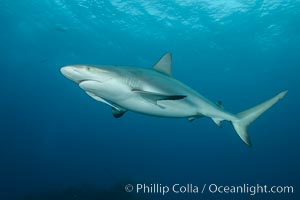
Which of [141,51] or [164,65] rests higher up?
[141,51]

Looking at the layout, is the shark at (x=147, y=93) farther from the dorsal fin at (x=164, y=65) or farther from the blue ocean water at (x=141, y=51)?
the blue ocean water at (x=141, y=51)

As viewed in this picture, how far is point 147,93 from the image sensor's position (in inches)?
169

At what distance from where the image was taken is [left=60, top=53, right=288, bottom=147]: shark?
156 inches

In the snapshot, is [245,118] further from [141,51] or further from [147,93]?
[141,51]

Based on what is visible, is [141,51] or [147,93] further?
[141,51]

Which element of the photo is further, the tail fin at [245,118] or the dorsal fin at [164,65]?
the tail fin at [245,118]

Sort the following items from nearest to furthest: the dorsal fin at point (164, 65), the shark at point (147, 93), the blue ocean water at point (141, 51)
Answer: the shark at point (147, 93)
the dorsal fin at point (164, 65)
the blue ocean water at point (141, 51)

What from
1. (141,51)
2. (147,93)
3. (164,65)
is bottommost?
(147,93)

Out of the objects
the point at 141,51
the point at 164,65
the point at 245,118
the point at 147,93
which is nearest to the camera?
the point at 147,93

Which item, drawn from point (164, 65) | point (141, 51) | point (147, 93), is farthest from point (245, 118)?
point (141, 51)

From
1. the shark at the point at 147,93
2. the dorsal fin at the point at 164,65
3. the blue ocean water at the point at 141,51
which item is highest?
the blue ocean water at the point at 141,51

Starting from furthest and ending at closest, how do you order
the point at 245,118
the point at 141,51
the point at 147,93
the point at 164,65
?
the point at 141,51, the point at 245,118, the point at 164,65, the point at 147,93

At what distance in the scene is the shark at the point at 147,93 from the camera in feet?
13.0

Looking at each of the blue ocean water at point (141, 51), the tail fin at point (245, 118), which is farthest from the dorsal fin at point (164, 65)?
the blue ocean water at point (141, 51)
